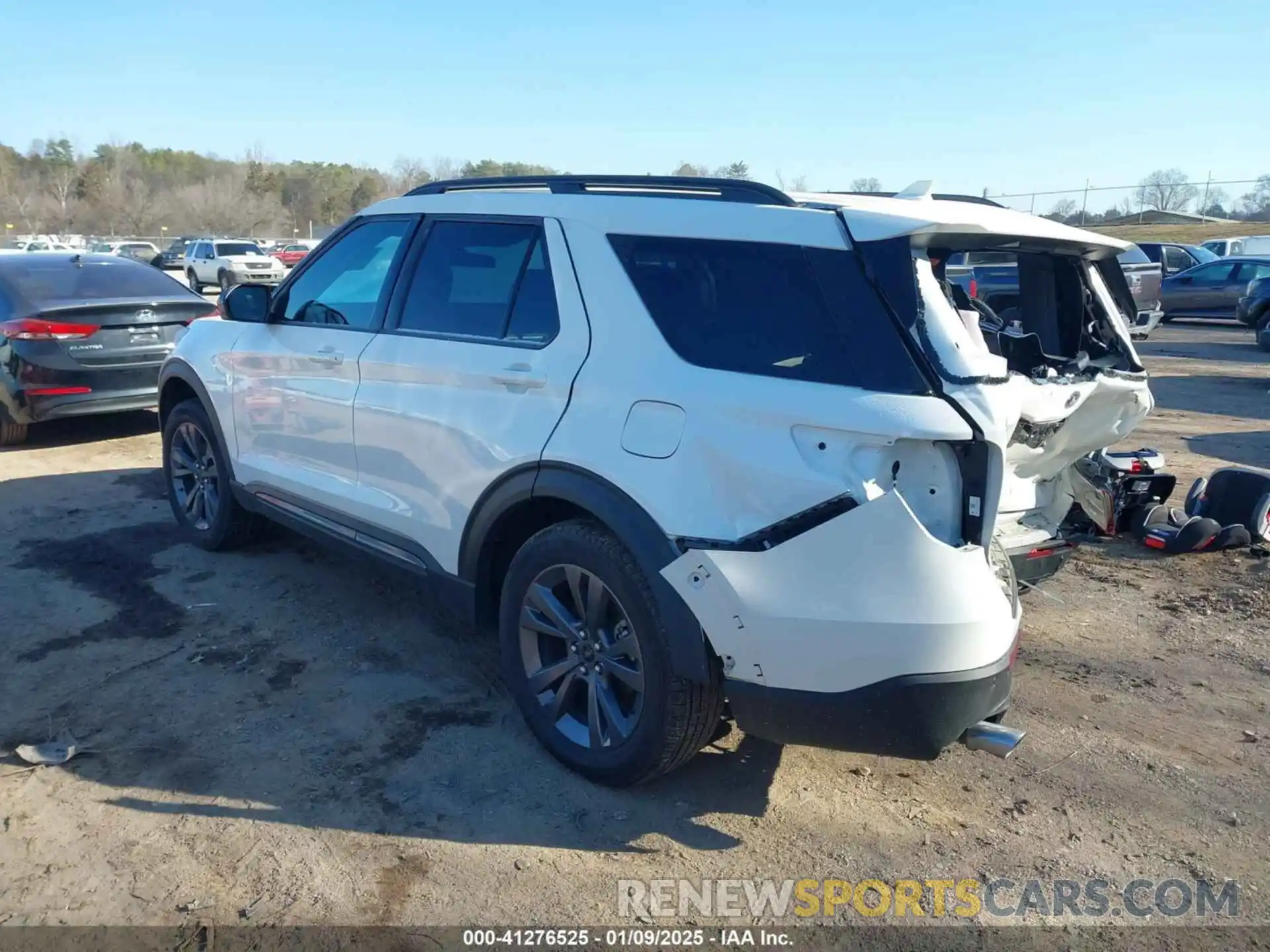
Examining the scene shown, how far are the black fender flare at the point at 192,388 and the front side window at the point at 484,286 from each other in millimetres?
1820

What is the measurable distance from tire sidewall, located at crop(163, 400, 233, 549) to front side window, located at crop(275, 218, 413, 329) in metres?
1.05

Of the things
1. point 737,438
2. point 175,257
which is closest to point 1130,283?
point 737,438

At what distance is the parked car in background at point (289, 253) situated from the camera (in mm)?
39375

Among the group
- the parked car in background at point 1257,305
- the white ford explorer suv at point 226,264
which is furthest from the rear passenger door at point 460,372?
the white ford explorer suv at point 226,264

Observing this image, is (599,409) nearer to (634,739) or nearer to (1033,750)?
(634,739)

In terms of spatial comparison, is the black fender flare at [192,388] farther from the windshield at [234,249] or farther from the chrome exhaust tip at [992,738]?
the windshield at [234,249]

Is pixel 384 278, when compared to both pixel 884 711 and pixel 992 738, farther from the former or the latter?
pixel 992 738

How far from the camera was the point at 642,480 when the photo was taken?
302 cm

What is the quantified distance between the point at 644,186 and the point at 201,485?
364cm

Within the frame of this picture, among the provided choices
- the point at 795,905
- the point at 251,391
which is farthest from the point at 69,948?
the point at 251,391

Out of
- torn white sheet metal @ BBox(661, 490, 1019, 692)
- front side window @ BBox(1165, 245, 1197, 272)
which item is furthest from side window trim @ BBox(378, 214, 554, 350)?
front side window @ BBox(1165, 245, 1197, 272)

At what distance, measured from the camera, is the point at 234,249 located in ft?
109

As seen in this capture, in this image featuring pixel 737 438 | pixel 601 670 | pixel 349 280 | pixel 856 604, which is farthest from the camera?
pixel 349 280

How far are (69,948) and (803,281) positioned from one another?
2737 mm
